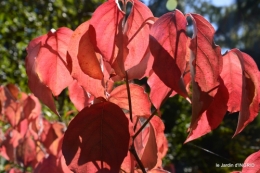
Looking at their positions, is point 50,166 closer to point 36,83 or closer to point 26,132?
point 36,83

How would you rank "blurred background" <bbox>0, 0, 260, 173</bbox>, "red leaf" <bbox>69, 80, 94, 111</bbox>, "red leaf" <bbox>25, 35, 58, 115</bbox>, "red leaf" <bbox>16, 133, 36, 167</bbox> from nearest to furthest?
"red leaf" <bbox>25, 35, 58, 115</bbox> → "red leaf" <bbox>69, 80, 94, 111</bbox> → "red leaf" <bbox>16, 133, 36, 167</bbox> → "blurred background" <bbox>0, 0, 260, 173</bbox>

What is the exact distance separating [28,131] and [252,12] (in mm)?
11703

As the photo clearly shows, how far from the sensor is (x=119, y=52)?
506mm

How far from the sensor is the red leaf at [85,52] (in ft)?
1.69

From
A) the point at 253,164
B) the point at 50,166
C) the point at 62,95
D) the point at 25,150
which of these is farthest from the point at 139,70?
the point at 62,95

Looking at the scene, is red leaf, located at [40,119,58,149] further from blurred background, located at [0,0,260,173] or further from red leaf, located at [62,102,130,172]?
blurred background, located at [0,0,260,173]

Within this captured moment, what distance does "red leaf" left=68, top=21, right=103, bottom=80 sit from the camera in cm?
52

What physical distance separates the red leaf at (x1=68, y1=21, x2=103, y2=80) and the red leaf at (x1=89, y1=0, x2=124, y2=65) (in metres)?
0.01

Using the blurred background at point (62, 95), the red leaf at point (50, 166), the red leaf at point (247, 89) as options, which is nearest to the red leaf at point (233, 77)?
the red leaf at point (247, 89)

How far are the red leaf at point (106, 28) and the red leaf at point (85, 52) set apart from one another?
0.01 m

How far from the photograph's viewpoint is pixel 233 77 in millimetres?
→ 596

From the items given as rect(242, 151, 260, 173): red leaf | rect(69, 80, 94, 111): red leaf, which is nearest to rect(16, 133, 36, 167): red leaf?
rect(69, 80, 94, 111): red leaf

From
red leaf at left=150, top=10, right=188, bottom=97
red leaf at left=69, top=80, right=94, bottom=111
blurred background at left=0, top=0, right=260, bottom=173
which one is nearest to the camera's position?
red leaf at left=150, top=10, right=188, bottom=97

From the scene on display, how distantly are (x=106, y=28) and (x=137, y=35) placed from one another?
0.16 ft
